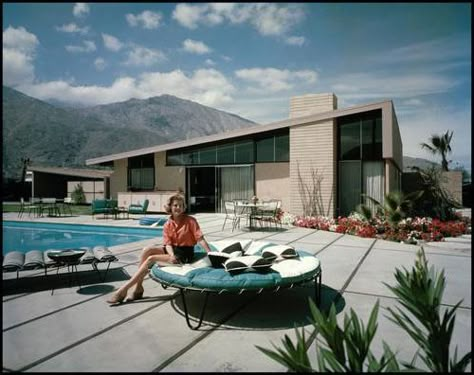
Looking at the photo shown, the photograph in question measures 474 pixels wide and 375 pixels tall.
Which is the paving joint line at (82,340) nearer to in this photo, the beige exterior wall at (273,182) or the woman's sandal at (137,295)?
A: the woman's sandal at (137,295)

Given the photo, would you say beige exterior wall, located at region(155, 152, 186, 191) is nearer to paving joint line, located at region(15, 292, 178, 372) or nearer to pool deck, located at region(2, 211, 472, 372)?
pool deck, located at region(2, 211, 472, 372)

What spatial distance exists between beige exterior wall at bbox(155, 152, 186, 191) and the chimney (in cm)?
654

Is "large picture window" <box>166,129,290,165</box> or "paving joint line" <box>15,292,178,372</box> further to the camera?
"large picture window" <box>166,129,290,165</box>

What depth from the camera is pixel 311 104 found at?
1351 centimetres

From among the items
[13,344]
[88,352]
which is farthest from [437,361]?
[13,344]

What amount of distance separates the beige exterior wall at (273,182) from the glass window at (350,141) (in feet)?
8.47

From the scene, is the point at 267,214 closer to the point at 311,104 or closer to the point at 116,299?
the point at 311,104

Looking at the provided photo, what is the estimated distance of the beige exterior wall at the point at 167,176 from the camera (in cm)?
1722

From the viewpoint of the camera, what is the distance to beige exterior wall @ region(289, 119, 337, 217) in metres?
Result: 12.5

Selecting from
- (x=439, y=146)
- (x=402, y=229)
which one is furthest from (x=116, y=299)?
(x=439, y=146)

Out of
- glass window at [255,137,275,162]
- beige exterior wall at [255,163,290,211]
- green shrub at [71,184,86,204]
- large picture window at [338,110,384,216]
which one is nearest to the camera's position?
large picture window at [338,110,384,216]

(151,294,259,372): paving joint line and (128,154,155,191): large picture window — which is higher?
(128,154,155,191): large picture window

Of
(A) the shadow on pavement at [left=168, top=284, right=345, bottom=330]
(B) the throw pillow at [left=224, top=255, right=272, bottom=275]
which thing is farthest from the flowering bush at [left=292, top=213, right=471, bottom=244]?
(B) the throw pillow at [left=224, top=255, right=272, bottom=275]

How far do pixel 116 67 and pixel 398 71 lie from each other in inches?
98.2
